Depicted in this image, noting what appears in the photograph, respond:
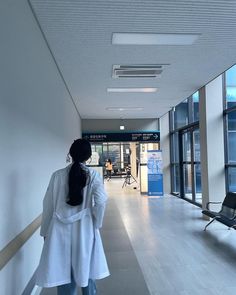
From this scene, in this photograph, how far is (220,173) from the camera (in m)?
7.00

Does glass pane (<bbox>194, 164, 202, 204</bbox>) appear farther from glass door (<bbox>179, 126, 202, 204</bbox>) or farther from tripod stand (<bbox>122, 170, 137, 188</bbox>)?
tripod stand (<bbox>122, 170, 137, 188</bbox>)

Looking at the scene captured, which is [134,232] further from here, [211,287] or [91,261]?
[91,261]

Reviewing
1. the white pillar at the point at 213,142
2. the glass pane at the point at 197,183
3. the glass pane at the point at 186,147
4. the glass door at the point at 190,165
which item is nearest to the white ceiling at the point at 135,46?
the white pillar at the point at 213,142

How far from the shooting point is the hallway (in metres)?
3.56

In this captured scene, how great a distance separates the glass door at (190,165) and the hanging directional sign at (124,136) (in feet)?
5.18

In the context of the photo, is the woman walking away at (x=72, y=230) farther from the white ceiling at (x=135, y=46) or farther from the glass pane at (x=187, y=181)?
the glass pane at (x=187, y=181)

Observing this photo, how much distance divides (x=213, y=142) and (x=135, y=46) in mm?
3573

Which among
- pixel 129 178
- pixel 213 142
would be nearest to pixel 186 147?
pixel 213 142

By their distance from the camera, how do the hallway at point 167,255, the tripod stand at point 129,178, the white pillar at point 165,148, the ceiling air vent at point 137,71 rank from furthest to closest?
1. the tripod stand at point 129,178
2. the white pillar at point 165,148
3. the ceiling air vent at point 137,71
4. the hallway at point 167,255

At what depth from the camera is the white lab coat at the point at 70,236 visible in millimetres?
2307

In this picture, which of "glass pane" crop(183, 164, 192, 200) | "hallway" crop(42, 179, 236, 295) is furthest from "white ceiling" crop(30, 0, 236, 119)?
"glass pane" crop(183, 164, 192, 200)

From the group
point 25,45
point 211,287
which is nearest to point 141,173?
point 211,287

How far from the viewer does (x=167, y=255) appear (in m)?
4.68

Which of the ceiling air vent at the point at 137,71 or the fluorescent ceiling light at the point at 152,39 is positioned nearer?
the fluorescent ceiling light at the point at 152,39
